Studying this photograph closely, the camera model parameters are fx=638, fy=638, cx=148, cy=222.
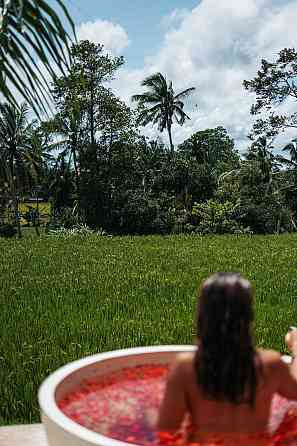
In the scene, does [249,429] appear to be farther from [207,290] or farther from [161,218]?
[161,218]

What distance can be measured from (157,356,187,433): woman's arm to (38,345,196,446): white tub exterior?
0.13 m

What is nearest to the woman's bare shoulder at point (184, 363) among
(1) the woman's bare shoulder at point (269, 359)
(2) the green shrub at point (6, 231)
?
(1) the woman's bare shoulder at point (269, 359)

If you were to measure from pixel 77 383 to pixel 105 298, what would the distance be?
5.57 metres

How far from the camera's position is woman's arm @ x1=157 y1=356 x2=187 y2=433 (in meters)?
1.59

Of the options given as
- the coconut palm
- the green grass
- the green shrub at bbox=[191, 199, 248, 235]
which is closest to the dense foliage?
the green shrub at bbox=[191, 199, 248, 235]

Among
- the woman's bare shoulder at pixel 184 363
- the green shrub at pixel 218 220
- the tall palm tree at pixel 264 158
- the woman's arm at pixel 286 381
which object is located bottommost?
the woman's arm at pixel 286 381

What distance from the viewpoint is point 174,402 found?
63.3 inches

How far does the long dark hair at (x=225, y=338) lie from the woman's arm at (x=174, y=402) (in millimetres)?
53

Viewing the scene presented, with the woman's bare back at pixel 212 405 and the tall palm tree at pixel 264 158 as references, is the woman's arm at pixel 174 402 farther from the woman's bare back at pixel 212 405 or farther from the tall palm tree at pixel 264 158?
the tall palm tree at pixel 264 158

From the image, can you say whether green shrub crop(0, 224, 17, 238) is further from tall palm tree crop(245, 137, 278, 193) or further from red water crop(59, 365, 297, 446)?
red water crop(59, 365, 297, 446)

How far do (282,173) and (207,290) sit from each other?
84.0 feet

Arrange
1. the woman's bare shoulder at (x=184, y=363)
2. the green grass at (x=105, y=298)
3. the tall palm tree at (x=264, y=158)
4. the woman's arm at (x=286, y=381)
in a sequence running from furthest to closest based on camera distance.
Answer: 1. the tall palm tree at (x=264, y=158)
2. the green grass at (x=105, y=298)
3. the woman's arm at (x=286, y=381)
4. the woman's bare shoulder at (x=184, y=363)

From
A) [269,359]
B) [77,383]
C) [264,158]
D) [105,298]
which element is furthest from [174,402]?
[264,158]

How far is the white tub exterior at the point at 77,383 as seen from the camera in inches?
64.8
